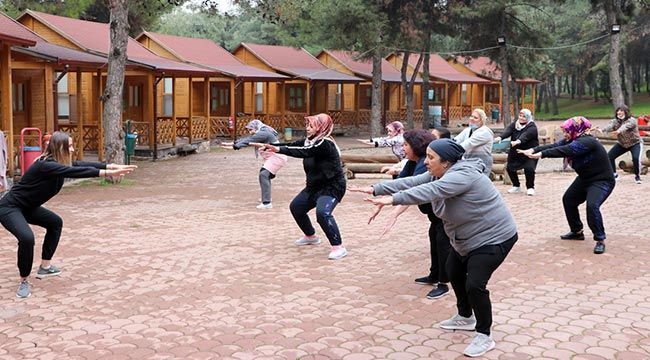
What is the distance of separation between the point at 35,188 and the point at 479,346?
4.18 meters

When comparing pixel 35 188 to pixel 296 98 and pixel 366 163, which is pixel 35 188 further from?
pixel 296 98

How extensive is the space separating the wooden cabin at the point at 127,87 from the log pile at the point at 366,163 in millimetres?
8034

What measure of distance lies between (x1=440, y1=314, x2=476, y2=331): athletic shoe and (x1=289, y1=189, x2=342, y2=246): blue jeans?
271 centimetres

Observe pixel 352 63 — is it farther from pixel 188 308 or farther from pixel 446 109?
pixel 188 308

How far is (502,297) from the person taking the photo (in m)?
6.90

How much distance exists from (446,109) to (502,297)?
1649 inches

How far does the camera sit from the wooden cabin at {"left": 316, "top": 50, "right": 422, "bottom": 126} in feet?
136

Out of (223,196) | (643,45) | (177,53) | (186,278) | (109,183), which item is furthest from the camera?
(643,45)

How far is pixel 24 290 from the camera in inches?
274

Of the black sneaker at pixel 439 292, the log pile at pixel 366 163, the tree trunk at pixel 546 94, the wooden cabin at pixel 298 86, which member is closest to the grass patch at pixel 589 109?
the tree trunk at pixel 546 94

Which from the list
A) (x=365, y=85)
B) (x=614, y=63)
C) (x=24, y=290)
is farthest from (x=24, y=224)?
(x=365, y=85)

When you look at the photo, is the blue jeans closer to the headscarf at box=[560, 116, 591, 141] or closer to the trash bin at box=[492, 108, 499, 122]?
Answer: the headscarf at box=[560, 116, 591, 141]

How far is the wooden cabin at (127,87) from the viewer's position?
2402 cm

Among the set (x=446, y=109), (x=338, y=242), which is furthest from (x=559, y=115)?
(x=338, y=242)
